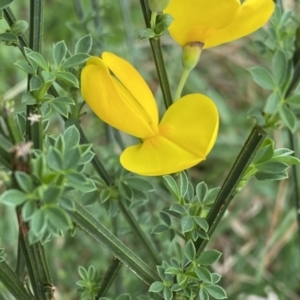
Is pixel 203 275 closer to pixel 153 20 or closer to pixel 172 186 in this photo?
pixel 172 186

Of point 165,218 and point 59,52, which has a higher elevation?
point 59,52

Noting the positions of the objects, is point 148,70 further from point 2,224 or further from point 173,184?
point 173,184

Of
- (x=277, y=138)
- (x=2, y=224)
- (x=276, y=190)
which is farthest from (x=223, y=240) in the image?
(x=2, y=224)

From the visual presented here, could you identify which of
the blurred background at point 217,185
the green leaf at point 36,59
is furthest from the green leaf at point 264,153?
the blurred background at point 217,185

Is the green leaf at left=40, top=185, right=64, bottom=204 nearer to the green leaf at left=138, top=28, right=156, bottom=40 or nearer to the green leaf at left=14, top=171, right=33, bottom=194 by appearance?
the green leaf at left=14, top=171, right=33, bottom=194

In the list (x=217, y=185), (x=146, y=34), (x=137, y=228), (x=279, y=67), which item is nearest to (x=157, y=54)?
(x=146, y=34)

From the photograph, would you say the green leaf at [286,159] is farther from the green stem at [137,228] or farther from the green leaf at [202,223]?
the green stem at [137,228]

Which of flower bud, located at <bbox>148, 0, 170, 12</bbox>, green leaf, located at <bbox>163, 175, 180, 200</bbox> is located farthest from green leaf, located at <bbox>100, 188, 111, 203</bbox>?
flower bud, located at <bbox>148, 0, 170, 12</bbox>
